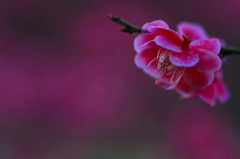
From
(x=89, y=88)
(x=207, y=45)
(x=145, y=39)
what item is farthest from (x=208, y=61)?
(x=89, y=88)

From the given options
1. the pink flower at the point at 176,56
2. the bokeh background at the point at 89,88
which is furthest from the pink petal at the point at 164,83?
the bokeh background at the point at 89,88

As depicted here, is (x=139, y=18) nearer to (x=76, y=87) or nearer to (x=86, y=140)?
(x=76, y=87)

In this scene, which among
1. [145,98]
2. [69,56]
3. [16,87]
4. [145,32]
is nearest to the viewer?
[145,32]

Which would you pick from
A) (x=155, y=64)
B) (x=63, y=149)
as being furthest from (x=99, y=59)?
(x=155, y=64)

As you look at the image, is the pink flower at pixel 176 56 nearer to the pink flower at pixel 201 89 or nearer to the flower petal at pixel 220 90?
the pink flower at pixel 201 89

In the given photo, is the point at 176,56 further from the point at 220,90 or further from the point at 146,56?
the point at 220,90

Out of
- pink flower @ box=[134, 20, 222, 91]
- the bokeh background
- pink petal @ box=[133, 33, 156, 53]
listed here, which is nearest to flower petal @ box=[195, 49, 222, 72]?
pink flower @ box=[134, 20, 222, 91]

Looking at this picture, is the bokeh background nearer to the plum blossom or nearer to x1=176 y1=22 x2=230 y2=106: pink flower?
x1=176 y1=22 x2=230 y2=106: pink flower
